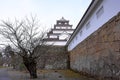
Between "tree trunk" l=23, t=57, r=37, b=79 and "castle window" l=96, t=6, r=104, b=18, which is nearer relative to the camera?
"castle window" l=96, t=6, r=104, b=18

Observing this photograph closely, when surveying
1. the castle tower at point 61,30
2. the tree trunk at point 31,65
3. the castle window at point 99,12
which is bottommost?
the tree trunk at point 31,65

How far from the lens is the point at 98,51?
1095cm

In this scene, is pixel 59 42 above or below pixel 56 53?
above

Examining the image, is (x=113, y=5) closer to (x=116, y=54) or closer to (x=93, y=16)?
(x=116, y=54)

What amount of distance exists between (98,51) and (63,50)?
20.6m

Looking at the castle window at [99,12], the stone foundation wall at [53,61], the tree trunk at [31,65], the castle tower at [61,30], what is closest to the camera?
the castle window at [99,12]

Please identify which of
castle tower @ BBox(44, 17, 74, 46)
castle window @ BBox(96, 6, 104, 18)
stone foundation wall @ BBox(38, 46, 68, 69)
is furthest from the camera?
castle tower @ BBox(44, 17, 74, 46)

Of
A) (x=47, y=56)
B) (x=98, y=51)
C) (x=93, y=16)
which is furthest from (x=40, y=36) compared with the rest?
(x=47, y=56)

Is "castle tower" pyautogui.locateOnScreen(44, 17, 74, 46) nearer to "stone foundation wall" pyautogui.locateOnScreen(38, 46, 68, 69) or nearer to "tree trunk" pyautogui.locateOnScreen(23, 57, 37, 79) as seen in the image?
"stone foundation wall" pyautogui.locateOnScreen(38, 46, 68, 69)

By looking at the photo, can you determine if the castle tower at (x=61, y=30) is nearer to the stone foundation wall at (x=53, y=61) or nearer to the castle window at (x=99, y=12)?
the stone foundation wall at (x=53, y=61)

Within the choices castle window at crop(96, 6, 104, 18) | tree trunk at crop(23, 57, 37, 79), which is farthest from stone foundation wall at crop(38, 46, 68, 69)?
Answer: castle window at crop(96, 6, 104, 18)

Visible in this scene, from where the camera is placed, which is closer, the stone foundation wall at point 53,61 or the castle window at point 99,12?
the castle window at point 99,12

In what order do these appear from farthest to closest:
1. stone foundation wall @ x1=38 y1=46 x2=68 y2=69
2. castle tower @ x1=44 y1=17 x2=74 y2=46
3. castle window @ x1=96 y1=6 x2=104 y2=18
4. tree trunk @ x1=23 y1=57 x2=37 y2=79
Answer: castle tower @ x1=44 y1=17 x2=74 y2=46 < stone foundation wall @ x1=38 y1=46 x2=68 y2=69 < tree trunk @ x1=23 y1=57 x2=37 y2=79 < castle window @ x1=96 y1=6 x2=104 y2=18

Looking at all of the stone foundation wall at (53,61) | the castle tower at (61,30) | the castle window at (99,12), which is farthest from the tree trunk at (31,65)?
the castle tower at (61,30)
